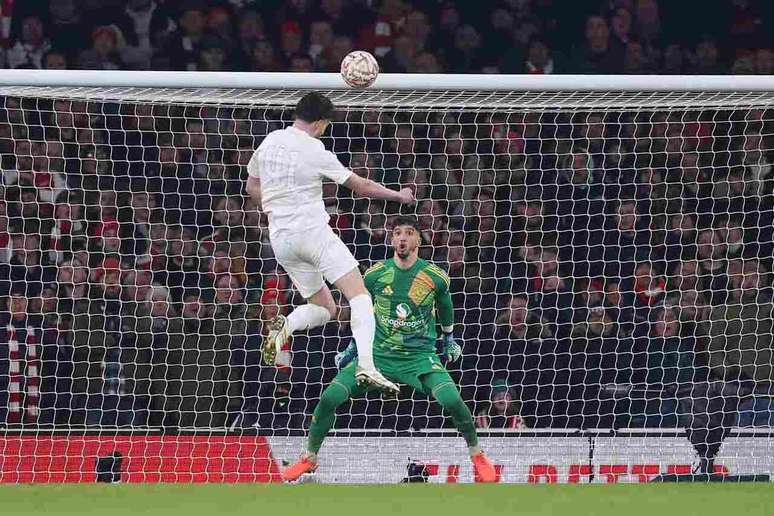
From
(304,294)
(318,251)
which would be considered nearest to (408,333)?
A: (304,294)

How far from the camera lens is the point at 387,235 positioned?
10.9 metres

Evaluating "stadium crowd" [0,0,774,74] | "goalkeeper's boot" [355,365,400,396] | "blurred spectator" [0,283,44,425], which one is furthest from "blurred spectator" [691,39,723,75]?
"blurred spectator" [0,283,44,425]

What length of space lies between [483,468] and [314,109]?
280 cm

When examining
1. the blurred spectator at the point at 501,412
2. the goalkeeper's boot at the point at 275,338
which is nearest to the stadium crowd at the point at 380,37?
the blurred spectator at the point at 501,412

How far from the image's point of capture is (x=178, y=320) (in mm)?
10422

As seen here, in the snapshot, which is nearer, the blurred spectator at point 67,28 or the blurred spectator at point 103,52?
the blurred spectator at point 103,52

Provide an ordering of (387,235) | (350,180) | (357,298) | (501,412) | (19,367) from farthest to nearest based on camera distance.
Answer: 1. (387,235)
2. (501,412)
3. (19,367)
4. (357,298)
5. (350,180)

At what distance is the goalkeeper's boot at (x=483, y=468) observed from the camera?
344 inches

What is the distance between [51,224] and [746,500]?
6020 millimetres

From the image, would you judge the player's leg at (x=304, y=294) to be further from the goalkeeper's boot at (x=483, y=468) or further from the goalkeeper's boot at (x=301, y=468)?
the goalkeeper's boot at (x=483, y=468)

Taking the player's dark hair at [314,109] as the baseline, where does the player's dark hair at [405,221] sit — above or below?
below

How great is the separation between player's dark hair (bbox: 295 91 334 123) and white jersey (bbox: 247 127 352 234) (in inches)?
3.7

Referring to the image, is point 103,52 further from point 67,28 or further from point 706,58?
point 706,58

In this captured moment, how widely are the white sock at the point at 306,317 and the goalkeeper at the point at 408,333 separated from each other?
102cm
